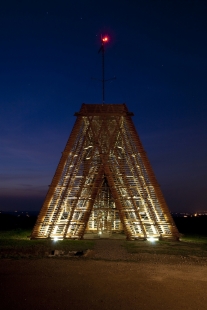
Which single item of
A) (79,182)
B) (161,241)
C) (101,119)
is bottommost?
(161,241)

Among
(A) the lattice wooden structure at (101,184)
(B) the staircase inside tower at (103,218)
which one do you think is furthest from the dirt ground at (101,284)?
(B) the staircase inside tower at (103,218)

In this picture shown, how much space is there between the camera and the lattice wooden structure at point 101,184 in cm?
2198

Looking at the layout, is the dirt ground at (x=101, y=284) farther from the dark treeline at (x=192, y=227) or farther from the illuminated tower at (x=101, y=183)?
the dark treeline at (x=192, y=227)

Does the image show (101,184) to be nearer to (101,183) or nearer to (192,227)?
(101,183)

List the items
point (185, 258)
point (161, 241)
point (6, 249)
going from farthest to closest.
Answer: point (161, 241), point (6, 249), point (185, 258)

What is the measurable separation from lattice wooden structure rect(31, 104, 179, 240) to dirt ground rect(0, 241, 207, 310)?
346 inches

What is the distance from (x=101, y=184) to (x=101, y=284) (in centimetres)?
1447

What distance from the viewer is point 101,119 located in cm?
2405

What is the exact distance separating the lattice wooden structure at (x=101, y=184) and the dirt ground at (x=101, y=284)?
8790mm

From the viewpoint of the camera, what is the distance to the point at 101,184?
23.5 m

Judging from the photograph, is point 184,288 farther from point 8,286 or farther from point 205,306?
point 8,286

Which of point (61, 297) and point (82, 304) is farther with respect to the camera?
point (61, 297)

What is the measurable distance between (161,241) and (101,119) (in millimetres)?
10229

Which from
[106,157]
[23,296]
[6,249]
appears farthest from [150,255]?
[106,157]
